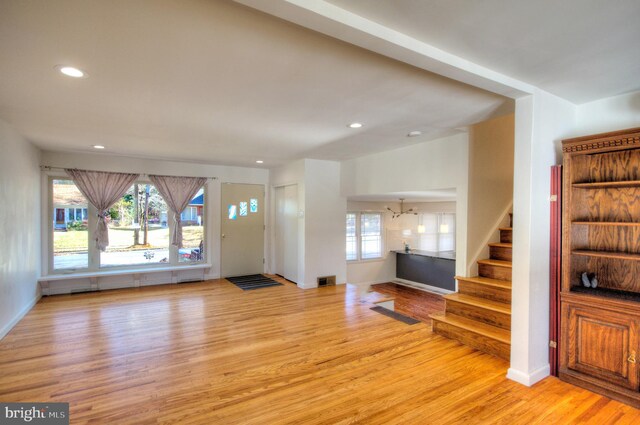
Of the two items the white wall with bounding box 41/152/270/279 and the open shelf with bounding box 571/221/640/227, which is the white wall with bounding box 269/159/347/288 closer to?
the white wall with bounding box 41/152/270/279

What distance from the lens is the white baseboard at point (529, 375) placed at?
8.41 feet

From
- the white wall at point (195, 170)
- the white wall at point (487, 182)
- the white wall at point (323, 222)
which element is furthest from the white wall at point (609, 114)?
the white wall at point (195, 170)

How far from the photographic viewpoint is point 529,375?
101 inches

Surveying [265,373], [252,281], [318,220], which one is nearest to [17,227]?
[252,281]

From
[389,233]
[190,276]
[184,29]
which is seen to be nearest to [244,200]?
[190,276]

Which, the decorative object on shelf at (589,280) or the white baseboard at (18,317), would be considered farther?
the white baseboard at (18,317)

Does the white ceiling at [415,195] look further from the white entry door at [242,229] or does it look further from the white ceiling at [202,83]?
the white entry door at [242,229]

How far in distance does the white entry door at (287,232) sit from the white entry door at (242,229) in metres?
0.43

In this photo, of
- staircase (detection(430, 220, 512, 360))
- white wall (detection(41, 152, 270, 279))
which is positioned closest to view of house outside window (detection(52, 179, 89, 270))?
white wall (detection(41, 152, 270, 279))

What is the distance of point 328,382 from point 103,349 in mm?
2370

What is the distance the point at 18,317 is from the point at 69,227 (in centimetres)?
192

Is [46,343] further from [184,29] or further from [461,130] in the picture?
[461,130]

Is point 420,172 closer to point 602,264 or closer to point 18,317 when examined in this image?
point 602,264

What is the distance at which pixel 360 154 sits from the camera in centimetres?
529
